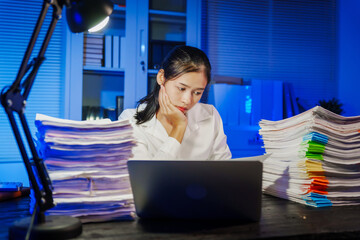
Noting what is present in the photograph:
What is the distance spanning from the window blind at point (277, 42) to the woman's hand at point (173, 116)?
6.03ft

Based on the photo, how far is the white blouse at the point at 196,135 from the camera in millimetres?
1621

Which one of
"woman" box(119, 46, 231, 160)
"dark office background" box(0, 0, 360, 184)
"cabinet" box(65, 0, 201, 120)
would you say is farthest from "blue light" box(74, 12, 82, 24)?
"dark office background" box(0, 0, 360, 184)

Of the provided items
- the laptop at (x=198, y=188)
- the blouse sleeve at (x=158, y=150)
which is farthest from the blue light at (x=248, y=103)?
the laptop at (x=198, y=188)

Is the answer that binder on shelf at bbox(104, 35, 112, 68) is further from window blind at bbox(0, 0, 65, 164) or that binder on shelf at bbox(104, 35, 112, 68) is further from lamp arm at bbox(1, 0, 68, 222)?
lamp arm at bbox(1, 0, 68, 222)

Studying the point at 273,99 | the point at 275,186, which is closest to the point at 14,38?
the point at 273,99

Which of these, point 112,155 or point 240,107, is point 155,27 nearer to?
point 240,107

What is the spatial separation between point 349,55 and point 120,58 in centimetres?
238

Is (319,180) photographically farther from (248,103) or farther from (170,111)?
(248,103)

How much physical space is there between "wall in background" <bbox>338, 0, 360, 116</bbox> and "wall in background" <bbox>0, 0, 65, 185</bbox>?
110 inches

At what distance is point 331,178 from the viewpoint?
1.01 metres

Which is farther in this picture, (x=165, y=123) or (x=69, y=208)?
(x=165, y=123)

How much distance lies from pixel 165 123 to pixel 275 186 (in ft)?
2.29

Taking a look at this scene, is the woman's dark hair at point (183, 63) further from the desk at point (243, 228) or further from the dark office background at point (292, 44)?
the dark office background at point (292, 44)

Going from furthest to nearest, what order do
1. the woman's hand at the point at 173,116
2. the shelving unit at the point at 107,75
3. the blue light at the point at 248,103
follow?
the blue light at the point at 248,103 → the shelving unit at the point at 107,75 → the woman's hand at the point at 173,116
